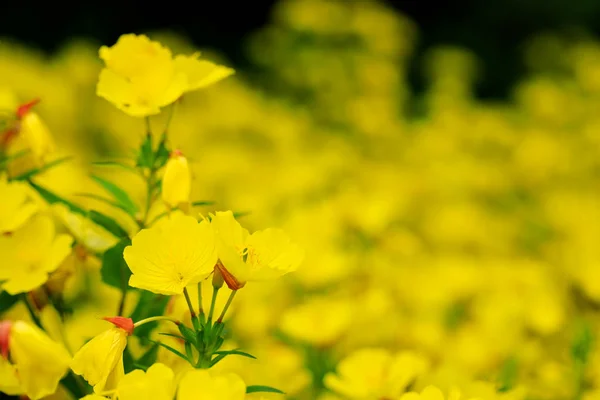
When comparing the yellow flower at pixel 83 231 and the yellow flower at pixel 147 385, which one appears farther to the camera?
the yellow flower at pixel 83 231

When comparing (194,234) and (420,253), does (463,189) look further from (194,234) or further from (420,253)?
(194,234)

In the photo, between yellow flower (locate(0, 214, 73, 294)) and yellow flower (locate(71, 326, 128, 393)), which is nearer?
yellow flower (locate(71, 326, 128, 393))

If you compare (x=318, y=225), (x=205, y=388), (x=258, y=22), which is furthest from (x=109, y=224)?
(x=258, y=22)

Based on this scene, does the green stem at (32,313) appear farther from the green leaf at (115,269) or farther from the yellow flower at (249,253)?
the yellow flower at (249,253)

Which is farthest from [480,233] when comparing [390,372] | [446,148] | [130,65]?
[130,65]

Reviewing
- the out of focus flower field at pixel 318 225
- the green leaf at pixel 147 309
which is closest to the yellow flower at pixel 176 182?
the out of focus flower field at pixel 318 225

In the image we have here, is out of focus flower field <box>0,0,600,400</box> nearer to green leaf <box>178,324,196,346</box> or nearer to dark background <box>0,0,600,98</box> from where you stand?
green leaf <box>178,324,196,346</box>

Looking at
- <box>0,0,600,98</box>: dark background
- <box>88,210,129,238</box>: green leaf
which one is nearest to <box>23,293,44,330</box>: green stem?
<box>88,210,129,238</box>: green leaf
